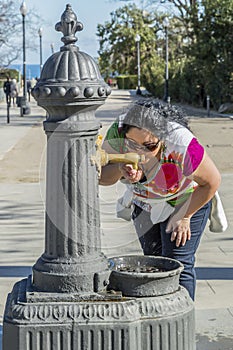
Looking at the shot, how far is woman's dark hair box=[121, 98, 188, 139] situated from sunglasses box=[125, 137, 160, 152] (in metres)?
0.05

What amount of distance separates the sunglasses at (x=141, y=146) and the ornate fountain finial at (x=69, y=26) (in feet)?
1.92

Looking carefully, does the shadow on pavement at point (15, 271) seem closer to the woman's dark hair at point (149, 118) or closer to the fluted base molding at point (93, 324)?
the woman's dark hair at point (149, 118)

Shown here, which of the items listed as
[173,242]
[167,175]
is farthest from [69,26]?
[173,242]

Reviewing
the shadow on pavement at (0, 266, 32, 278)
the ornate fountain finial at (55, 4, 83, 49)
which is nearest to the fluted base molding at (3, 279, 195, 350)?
the ornate fountain finial at (55, 4, 83, 49)

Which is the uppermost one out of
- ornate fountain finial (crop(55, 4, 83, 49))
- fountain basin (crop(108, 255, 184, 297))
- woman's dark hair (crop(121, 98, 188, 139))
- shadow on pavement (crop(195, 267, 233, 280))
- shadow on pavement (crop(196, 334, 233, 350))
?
ornate fountain finial (crop(55, 4, 83, 49))

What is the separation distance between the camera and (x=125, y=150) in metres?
3.79

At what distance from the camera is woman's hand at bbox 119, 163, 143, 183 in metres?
3.73

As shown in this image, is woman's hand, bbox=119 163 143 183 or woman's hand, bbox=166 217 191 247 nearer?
woman's hand, bbox=119 163 143 183

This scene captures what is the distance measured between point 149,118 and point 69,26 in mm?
625

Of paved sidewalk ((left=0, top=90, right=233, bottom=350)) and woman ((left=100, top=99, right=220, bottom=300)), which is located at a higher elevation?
woman ((left=100, top=99, right=220, bottom=300))

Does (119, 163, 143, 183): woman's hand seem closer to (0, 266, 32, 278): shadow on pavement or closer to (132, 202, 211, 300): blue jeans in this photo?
(132, 202, 211, 300): blue jeans

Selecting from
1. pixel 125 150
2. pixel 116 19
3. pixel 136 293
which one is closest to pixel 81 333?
pixel 136 293

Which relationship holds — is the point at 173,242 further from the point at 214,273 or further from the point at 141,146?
the point at 214,273

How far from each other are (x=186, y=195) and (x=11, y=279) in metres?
2.73
